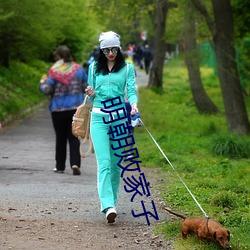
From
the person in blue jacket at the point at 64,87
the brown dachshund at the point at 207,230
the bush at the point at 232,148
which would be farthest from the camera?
the bush at the point at 232,148

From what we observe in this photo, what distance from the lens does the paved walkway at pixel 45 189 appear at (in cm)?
792

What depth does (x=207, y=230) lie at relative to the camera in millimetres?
6184

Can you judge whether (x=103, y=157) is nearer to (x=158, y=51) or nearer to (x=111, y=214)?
(x=111, y=214)

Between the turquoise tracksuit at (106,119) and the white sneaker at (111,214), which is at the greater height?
the turquoise tracksuit at (106,119)

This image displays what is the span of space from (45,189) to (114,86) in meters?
2.49

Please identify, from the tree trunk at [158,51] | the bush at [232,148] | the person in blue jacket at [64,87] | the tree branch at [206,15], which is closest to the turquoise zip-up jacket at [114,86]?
the person in blue jacket at [64,87]

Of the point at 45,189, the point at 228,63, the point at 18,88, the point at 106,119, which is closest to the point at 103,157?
the point at 106,119

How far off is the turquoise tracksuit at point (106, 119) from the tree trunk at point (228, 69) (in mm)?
8818

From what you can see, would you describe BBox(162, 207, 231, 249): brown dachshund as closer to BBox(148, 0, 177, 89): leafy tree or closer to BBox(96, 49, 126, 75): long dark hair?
BBox(96, 49, 126, 75): long dark hair

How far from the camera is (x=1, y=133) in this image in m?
16.8

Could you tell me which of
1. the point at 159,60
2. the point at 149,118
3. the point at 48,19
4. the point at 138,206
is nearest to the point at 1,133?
the point at 48,19

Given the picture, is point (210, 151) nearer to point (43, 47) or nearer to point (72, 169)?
point (72, 169)

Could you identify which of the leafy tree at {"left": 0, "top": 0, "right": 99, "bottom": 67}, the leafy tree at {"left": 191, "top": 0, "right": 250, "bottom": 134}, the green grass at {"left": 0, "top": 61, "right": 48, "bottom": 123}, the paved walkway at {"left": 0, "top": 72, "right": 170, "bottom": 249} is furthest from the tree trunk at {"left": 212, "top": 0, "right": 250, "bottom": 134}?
the green grass at {"left": 0, "top": 61, "right": 48, "bottom": 123}

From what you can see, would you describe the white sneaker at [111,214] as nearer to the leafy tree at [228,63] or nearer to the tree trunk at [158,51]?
the leafy tree at [228,63]
